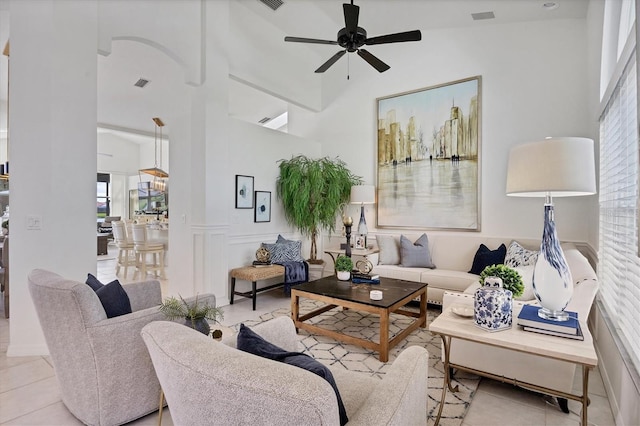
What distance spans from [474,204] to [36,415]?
4.81 m

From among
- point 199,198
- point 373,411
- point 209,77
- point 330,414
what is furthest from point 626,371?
point 209,77

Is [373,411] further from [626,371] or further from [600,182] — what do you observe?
[600,182]

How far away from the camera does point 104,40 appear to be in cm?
316

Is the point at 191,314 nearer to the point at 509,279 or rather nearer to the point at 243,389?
the point at 243,389

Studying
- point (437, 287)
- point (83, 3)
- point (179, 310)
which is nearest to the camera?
point (179, 310)

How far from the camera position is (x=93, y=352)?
1.69m

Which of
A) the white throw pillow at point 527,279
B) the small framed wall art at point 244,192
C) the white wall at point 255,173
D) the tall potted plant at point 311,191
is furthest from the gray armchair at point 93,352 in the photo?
the tall potted plant at point 311,191

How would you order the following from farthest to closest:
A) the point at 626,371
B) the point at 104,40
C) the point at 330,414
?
→ the point at 104,40 < the point at 626,371 < the point at 330,414

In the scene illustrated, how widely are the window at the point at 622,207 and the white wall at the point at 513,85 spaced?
893 mm

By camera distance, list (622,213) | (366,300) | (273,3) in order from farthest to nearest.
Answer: (273,3), (366,300), (622,213)

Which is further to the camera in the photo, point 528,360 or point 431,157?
point 431,157

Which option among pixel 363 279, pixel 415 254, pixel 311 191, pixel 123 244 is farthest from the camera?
pixel 123 244

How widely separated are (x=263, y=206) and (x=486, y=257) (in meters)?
3.14

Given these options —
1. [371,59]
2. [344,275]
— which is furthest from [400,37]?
[344,275]
